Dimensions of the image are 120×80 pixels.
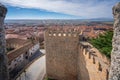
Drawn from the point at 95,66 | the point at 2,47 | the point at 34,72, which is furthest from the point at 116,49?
the point at 34,72

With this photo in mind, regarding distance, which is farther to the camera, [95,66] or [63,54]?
[63,54]

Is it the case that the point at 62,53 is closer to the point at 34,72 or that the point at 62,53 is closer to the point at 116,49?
the point at 34,72

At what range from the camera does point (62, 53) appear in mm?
12359

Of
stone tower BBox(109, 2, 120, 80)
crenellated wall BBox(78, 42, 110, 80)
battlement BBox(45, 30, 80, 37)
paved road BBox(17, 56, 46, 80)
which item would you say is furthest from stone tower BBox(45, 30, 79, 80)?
stone tower BBox(109, 2, 120, 80)

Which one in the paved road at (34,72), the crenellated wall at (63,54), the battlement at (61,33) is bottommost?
the paved road at (34,72)

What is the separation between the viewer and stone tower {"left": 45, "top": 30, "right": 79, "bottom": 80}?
1193 centimetres

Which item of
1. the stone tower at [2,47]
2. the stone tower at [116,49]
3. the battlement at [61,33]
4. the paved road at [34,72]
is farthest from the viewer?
the paved road at [34,72]

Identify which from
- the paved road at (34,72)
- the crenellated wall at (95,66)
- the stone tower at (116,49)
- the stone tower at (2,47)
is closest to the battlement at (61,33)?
the crenellated wall at (95,66)

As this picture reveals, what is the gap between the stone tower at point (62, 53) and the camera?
39.1 ft

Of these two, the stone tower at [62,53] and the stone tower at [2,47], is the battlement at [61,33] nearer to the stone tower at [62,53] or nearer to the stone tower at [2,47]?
the stone tower at [62,53]

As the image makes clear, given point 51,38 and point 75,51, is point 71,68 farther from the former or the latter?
point 51,38

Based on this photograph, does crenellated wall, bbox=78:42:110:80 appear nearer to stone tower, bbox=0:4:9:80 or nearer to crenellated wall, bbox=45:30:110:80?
crenellated wall, bbox=45:30:110:80

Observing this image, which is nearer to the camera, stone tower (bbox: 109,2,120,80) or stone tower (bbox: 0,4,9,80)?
stone tower (bbox: 109,2,120,80)

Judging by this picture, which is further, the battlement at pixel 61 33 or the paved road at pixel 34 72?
the paved road at pixel 34 72
